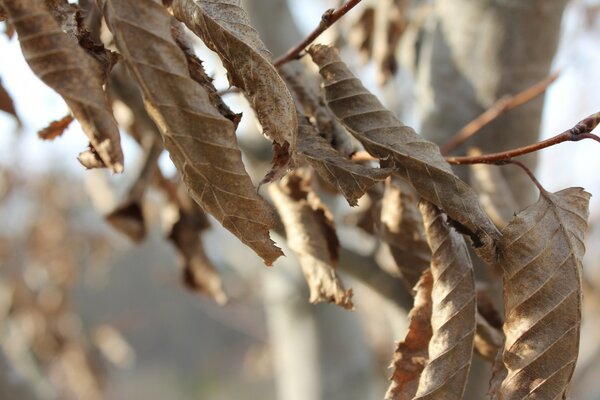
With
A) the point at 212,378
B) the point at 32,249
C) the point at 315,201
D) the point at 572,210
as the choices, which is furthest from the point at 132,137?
the point at 212,378

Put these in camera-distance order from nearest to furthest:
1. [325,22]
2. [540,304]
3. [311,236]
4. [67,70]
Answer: [67,70], [540,304], [325,22], [311,236]

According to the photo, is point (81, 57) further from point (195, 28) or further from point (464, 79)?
point (464, 79)

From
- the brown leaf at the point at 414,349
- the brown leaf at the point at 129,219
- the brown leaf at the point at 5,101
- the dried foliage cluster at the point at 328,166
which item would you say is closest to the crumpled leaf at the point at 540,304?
the dried foliage cluster at the point at 328,166

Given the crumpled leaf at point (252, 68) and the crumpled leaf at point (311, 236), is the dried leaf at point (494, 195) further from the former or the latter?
the crumpled leaf at point (252, 68)

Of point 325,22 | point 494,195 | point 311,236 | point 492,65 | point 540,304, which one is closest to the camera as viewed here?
point 540,304

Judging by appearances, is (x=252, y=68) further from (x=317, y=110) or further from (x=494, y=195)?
(x=494, y=195)

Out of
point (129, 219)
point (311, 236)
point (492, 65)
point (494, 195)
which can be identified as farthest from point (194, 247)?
point (492, 65)
